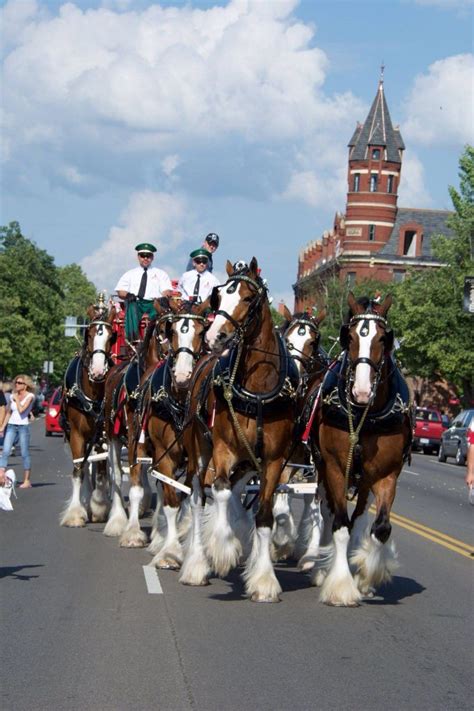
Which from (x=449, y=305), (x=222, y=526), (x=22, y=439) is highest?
(x=449, y=305)

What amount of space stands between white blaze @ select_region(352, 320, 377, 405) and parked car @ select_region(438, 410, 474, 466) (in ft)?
101

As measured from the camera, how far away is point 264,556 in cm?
1045

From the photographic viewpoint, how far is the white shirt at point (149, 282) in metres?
15.6

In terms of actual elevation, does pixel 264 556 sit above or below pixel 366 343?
below

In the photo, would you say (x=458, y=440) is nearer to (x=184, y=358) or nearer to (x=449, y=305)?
(x=449, y=305)

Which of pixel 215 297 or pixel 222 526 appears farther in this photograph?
pixel 222 526

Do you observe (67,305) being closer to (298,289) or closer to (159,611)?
(298,289)

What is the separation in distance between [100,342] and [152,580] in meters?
4.53

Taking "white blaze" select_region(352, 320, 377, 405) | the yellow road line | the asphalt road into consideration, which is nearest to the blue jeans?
the yellow road line

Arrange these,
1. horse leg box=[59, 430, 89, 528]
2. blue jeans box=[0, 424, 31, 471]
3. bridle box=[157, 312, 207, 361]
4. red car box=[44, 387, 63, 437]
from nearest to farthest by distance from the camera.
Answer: bridle box=[157, 312, 207, 361] < horse leg box=[59, 430, 89, 528] < blue jeans box=[0, 424, 31, 471] < red car box=[44, 387, 63, 437]

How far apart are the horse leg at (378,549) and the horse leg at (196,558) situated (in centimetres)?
141

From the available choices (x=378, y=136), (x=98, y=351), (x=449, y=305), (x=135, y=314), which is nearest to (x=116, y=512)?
(x=98, y=351)

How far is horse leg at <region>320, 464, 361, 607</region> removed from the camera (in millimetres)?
10328

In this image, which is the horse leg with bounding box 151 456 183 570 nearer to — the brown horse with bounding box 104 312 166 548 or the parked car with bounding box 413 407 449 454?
the brown horse with bounding box 104 312 166 548
